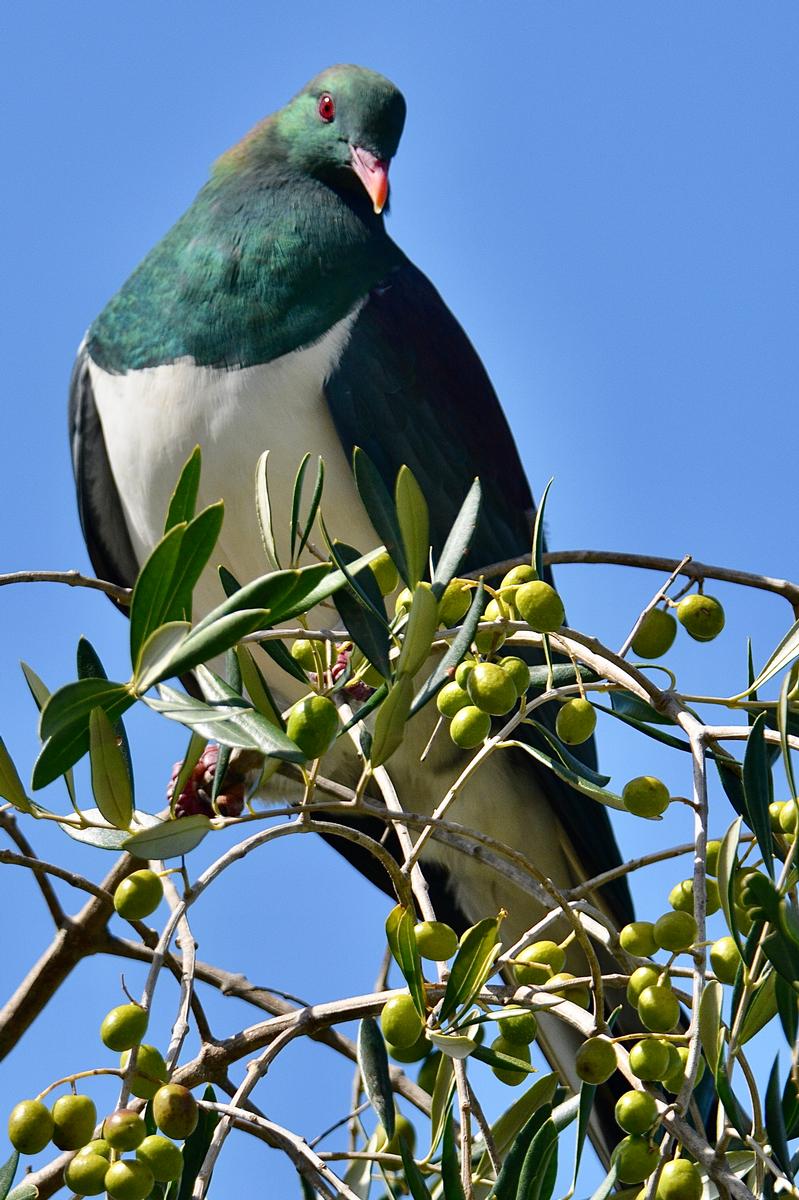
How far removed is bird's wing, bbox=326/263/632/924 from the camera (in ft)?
8.89

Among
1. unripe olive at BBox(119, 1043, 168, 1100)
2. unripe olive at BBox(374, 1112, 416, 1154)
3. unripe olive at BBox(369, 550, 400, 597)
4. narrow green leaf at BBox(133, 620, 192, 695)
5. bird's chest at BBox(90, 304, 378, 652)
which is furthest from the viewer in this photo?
bird's chest at BBox(90, 304, 378, 652)

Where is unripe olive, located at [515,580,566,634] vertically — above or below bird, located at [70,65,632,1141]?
below

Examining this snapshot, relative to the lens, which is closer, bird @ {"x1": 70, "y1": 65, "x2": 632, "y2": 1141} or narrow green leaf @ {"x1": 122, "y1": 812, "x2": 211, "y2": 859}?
narrow green leaf @ {"x1": 122, "y1": 812, "x2": 211, "y2": 859}

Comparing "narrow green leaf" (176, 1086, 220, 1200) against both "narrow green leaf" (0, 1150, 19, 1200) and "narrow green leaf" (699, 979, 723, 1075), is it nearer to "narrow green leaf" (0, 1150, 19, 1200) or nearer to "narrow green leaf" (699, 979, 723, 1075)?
"narrow green leaf" (0, 1150, 19, 1200)

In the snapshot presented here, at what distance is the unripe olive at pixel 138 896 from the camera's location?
3.33 ft

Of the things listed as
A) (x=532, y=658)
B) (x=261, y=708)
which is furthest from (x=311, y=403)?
(x=261, y=708)

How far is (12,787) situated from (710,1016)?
0.47m

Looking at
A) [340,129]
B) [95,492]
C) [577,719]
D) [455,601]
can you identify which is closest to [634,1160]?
[577,719]

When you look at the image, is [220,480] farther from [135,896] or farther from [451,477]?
[135,896]

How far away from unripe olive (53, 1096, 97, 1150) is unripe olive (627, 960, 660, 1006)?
0.37 m

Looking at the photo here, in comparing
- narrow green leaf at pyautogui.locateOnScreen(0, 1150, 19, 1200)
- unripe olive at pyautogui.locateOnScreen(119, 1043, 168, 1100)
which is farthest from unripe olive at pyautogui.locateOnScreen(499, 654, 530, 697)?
narrow green leaf at pyautogui.locateOnScreen(0, 1150, 19, 1200)

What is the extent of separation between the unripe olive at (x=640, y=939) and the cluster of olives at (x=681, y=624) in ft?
0.75

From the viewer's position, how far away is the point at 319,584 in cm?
92

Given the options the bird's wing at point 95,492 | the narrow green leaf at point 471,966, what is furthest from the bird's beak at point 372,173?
the narrow green leaf at point 471,966
